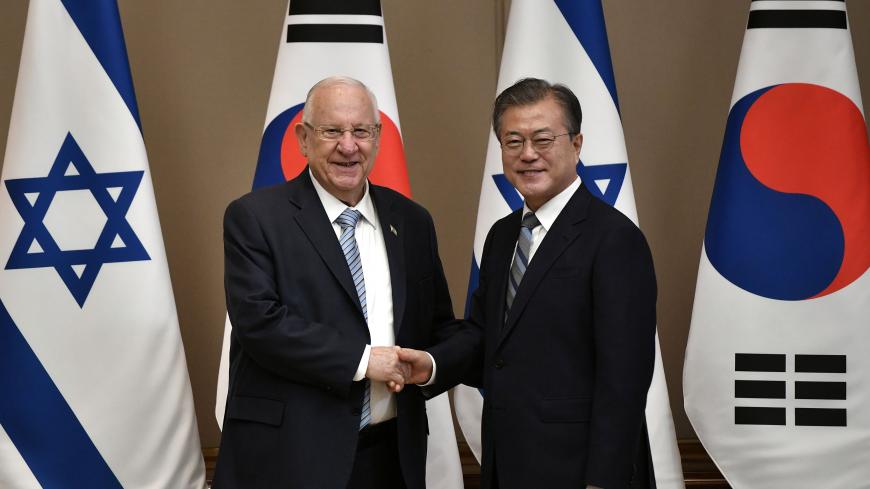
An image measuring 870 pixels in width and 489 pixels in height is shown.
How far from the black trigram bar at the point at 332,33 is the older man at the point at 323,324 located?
1.10m

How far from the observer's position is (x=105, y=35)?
3186 mm

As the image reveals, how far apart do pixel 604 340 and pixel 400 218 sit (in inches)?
24.6

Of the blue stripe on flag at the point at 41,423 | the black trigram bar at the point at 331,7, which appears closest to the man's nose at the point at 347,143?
the black trigram bar at the point at 331,7

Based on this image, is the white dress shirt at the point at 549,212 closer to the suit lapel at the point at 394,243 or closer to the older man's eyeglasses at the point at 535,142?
the older man's eyeglasses at the point at 535,142

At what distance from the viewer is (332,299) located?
2121 mm

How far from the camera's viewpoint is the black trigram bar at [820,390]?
3.09 meters

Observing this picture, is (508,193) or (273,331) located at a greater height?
(508,193)

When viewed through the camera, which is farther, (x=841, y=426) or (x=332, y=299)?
(x=841, y=426)

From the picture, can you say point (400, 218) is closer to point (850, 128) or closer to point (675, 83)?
point (850, 128)

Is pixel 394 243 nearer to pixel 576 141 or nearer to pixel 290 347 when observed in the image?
pixel 290 347

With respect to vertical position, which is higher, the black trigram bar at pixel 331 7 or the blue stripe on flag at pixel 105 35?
the black trigram bar at pixel 331 7

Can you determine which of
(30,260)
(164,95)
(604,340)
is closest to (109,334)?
(30,260)

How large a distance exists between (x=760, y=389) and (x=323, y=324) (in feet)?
5.58

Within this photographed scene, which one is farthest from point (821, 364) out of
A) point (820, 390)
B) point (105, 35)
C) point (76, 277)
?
point (105, 35)
